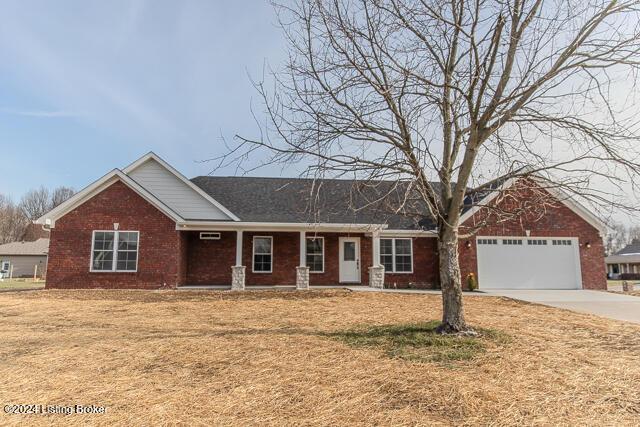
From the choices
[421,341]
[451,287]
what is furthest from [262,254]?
[421,341]

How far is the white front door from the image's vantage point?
17.7m

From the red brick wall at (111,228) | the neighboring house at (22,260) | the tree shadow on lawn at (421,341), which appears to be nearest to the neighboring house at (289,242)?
the red brick wall at (111,228)

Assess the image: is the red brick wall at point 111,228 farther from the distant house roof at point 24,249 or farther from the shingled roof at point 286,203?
the distant house roof at point 24,249

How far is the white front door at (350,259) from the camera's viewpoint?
17.7 meters

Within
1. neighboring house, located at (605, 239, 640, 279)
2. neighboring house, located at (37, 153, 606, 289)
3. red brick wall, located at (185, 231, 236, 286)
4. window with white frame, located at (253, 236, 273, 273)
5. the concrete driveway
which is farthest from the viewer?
neighboring house, located at (605, 239, 640, 279)

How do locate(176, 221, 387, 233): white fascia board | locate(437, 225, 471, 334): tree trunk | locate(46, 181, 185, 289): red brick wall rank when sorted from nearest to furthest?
locate(437, 225, 471, 334): tree trunk → locate(46, 181, 185, 289): red brick wall → locate(176, 221, 387, 233): white fascia board

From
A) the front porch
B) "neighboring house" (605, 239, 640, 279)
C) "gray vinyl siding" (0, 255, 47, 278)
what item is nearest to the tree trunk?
the front porch

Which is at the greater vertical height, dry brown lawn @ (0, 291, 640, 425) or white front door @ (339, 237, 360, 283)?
white front door @ (339, 237, 360, 283)

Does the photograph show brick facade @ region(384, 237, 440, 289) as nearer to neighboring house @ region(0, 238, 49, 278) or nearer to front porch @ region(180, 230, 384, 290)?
front porch @ region(180, 230, 384, 290)

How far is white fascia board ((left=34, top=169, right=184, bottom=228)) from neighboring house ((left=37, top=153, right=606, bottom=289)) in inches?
1.6

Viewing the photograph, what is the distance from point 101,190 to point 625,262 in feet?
180

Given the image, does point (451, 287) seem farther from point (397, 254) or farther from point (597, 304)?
point (397, 254)

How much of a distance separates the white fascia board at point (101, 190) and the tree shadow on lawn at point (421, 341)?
426 inches

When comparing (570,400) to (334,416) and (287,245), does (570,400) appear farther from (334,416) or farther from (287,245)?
(287,245)
